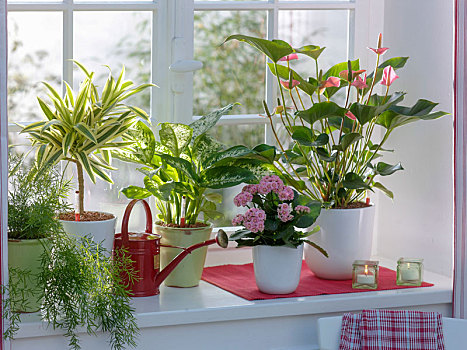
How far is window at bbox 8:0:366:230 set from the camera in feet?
8.05

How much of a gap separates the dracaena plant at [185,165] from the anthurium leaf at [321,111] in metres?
0.21

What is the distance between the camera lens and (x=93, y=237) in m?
2.20

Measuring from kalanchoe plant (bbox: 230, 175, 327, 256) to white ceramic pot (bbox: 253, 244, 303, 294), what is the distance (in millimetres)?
25

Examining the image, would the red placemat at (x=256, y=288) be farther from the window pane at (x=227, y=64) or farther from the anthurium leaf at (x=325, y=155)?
the window pane at (x=227, y=64)

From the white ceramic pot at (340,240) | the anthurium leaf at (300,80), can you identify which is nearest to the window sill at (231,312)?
the white ceramic pot at (340,240)

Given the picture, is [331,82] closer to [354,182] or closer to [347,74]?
[347,74]

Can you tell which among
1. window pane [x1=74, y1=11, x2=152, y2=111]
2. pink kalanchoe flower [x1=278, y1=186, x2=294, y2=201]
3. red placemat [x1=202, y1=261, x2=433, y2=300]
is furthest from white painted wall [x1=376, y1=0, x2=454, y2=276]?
window pane [x1=74, y1=11, x2=152, y2=111]

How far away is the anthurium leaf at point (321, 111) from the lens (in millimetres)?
2324

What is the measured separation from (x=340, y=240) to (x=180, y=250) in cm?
51

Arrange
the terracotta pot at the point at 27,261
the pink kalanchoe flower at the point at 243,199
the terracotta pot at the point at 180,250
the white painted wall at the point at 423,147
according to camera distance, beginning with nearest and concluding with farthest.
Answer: the terracotta pot at the point at 27,261 < the pink kalanchoe flower at the point at 243,199 < the terracotta pot at the point at 180,250 < the white painted wall at the point at 423,147

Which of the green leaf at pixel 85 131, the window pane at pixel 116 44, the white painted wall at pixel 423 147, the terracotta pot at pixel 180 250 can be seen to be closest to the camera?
the green leaf at pixel 85 131

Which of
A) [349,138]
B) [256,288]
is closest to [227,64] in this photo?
[349,138]

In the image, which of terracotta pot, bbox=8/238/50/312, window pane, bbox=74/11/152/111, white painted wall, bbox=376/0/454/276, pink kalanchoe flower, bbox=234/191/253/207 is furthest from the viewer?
white painted wall, bbox=376/0/454/276

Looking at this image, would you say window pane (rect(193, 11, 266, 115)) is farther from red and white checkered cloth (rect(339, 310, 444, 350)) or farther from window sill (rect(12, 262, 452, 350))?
red and white checkered cloth (rect(339, 310, 444, 350))
